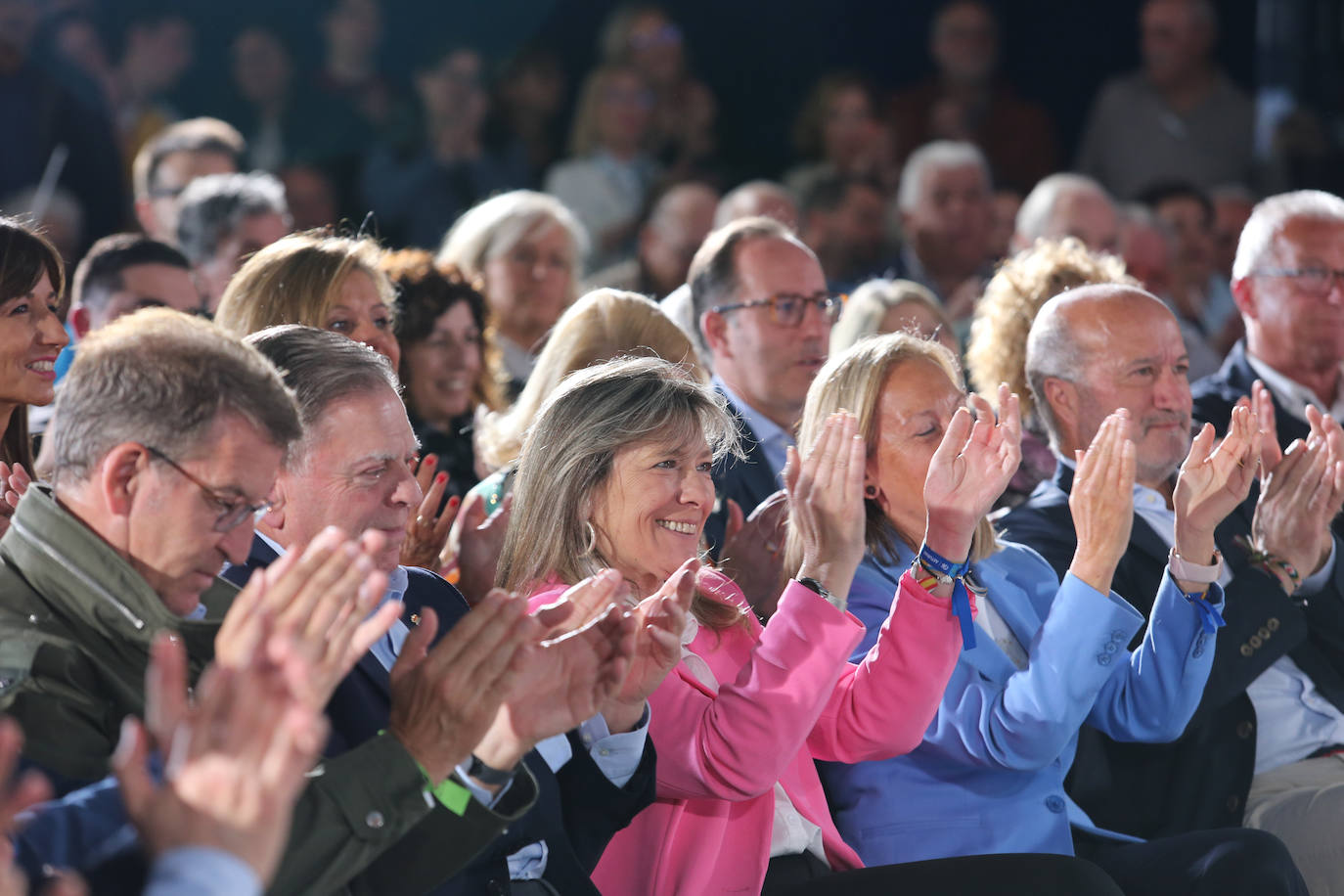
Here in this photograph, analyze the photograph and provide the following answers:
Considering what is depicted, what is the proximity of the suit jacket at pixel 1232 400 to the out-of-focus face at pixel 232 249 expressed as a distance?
6.85ft

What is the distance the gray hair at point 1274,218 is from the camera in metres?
3.54

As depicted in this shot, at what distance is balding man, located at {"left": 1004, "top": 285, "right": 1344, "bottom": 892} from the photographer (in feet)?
8.43

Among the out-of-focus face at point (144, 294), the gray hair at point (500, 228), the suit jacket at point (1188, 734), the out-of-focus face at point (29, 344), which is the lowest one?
the suit jacket at point (1188, 734)

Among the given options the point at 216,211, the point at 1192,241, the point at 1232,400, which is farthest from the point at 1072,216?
the point at 216,211

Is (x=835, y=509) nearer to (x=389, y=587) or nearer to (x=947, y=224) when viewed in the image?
(x=389, y=587)

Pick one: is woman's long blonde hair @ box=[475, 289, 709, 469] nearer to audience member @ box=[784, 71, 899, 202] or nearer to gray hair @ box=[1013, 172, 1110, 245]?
gray hair @ box=[1013, 172, 1110, 245]

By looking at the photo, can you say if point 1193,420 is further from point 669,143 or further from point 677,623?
point 669,143

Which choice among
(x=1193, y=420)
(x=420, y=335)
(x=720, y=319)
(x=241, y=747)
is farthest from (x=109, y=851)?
(x=1193, y=420)

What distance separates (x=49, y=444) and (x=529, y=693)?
55 cm

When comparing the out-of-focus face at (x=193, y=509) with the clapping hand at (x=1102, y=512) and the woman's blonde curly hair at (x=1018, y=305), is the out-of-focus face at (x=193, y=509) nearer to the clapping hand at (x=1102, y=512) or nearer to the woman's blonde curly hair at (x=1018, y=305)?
the clapping hand at (x=1102, y=512)

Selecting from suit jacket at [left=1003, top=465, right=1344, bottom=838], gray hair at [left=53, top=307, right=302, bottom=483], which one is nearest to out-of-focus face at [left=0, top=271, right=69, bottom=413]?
gray hair at [left=53, top=307, right=302, bottom=483]

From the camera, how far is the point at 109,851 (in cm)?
133

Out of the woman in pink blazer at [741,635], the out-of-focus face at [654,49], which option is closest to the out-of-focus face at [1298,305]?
the woman in pink blazer at [741,635]

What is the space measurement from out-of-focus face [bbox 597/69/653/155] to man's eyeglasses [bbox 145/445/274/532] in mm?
4365
